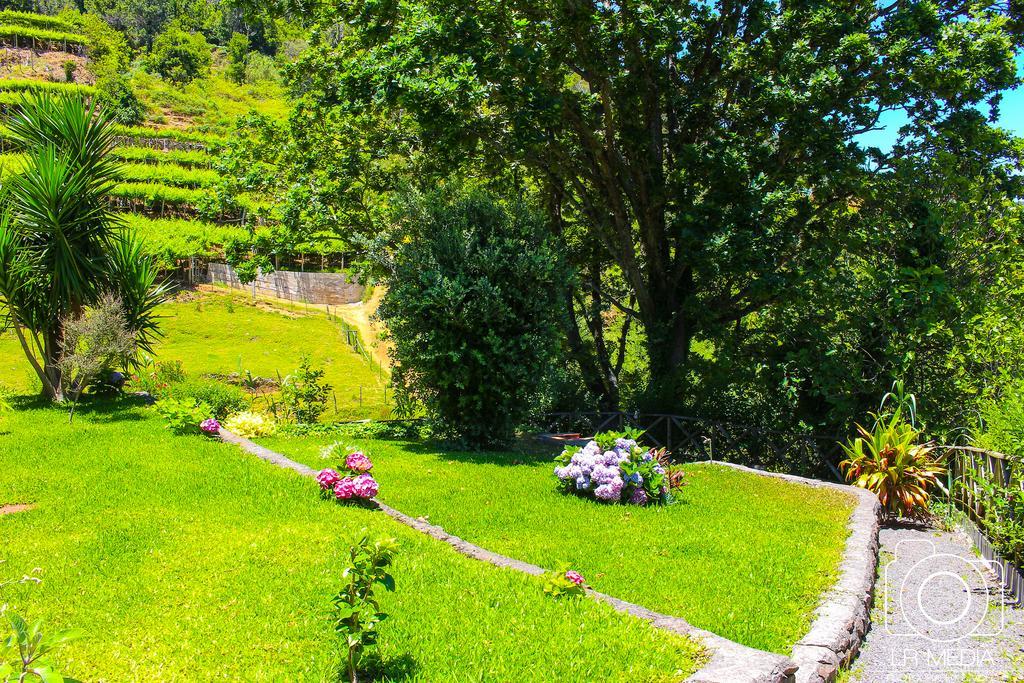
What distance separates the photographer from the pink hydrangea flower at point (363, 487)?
6.92 meters

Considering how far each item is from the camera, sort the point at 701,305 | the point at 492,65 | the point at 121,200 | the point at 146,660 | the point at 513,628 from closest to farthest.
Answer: the point at 146,660 → the point at 513,628 → the point at 492,65 → the point at 701,305 → the point at 121,200

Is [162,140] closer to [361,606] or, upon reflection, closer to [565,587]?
[565,587]

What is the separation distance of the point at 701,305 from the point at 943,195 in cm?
413

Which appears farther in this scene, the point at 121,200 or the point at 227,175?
the point at 121,200

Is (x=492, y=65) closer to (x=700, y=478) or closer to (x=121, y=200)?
(x=700, y=478)

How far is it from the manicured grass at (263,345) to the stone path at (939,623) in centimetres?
1558

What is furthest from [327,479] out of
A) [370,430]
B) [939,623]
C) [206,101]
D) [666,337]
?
[206,101]

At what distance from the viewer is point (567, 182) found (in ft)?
53.0

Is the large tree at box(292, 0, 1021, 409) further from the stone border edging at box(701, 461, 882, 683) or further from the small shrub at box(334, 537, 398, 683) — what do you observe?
the small shrub at box(334, 537, 398, 683)

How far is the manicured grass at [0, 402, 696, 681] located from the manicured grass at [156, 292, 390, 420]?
1340 centimetres

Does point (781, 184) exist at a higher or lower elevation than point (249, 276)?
higher

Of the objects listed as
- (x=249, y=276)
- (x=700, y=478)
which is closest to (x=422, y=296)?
(x=700, y=478)

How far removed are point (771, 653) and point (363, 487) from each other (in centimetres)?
414

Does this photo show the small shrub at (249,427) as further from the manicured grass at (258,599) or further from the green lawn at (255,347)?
the green lawn at (255,347)
